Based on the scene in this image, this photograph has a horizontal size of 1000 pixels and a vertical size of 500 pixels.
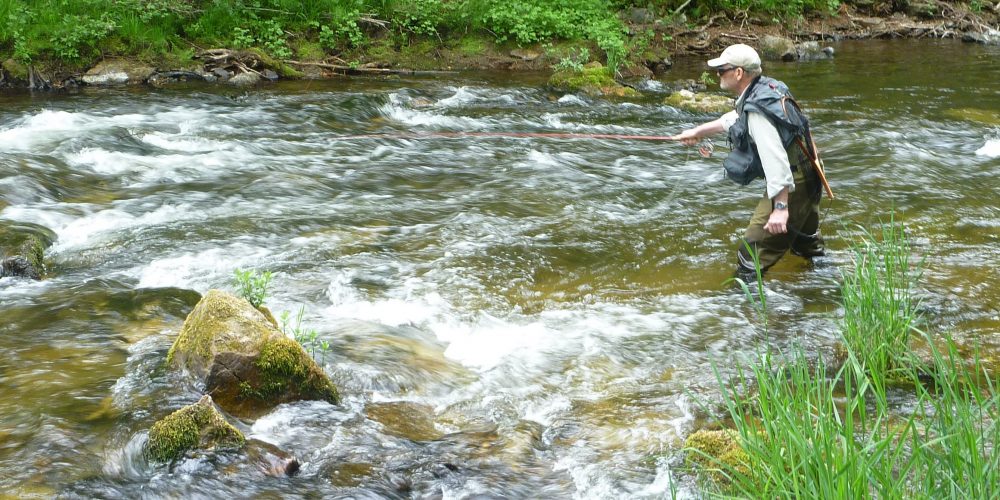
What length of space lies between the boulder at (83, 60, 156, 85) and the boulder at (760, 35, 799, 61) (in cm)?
1212

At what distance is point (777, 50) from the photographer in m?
18.4

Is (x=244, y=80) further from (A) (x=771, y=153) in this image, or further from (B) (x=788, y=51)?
(A) (x=771, y=153)

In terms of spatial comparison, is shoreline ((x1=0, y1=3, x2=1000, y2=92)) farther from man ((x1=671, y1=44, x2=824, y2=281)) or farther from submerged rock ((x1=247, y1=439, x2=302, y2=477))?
submerged rock ((x1=247, y1=439, x2=302, y2=477))

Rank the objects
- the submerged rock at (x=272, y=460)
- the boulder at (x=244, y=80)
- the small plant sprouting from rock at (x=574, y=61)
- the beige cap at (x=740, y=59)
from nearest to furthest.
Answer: the submerged rock at (x=272, y=460)
the beige cap at (x=740, y=59)
the boulder at (x=244, y=80)
the small plant sprouting from rock at (x=574, y=61)

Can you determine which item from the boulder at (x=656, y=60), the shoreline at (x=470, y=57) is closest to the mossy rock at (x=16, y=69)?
the shoreline at (x=470, y=57)

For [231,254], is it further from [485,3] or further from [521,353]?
[485,3]

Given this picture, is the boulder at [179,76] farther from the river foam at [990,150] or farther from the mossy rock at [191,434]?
the mossy rock at [191,434]

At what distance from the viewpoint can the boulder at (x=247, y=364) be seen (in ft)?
14.4

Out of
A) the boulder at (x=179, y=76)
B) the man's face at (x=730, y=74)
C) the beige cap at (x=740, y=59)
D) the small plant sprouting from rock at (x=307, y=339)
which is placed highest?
the beige cap at (x=740, y=59)

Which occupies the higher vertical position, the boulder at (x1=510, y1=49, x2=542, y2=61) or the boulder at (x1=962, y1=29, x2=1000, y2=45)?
the boulder at (x1=962, y1=29, x2=1000, y2=45)

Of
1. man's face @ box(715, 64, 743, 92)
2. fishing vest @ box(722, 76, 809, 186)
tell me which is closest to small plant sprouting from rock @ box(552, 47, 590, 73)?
fishing vest @ box(722, 76, 809, 186)

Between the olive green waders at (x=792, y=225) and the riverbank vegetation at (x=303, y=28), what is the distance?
966 cm

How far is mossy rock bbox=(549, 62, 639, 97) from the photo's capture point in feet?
47.4

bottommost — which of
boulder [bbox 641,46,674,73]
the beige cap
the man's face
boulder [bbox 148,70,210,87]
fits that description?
boulder [bbox 148,70,210,87]
